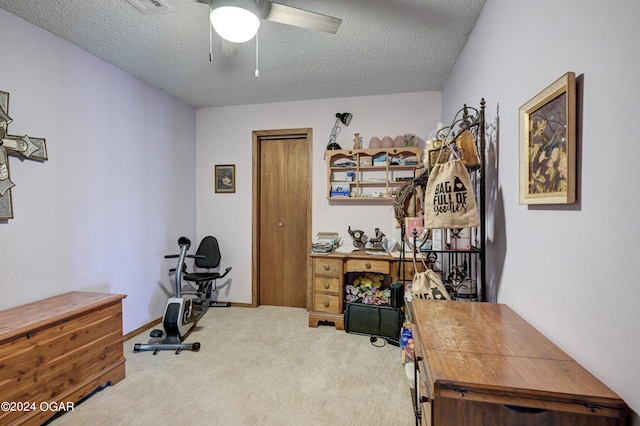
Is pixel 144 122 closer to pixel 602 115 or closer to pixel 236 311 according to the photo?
pixel 236 311

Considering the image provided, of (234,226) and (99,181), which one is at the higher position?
(99,181)

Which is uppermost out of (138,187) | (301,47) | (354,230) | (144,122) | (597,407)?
(301,47)

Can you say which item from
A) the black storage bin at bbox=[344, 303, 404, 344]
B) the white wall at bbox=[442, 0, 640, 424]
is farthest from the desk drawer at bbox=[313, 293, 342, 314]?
the white wall at bbox=[442, 0, 640, 424]

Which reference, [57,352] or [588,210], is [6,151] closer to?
[57,352]

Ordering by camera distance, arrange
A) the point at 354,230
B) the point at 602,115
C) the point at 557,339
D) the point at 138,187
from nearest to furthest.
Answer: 1. the point at 602,115
2. the point at 557,339
3. the point at 138,187
4. the point at 354,230

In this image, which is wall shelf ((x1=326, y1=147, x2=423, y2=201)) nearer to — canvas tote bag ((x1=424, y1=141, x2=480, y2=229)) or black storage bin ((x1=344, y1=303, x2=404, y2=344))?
black storage bin ((x1=344, y1=303, x2=404, y2=344))

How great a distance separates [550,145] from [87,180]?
126 inches

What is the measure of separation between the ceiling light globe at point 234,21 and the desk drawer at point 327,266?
2231 millimetres

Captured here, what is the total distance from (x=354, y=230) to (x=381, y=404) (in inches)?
78.1

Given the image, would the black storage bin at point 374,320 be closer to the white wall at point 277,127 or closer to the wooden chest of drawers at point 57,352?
the white wall at point 277,127

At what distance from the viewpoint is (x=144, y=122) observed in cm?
316

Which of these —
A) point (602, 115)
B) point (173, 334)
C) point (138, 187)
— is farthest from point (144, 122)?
point (602, 115)

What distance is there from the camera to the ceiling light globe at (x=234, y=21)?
1.47 m

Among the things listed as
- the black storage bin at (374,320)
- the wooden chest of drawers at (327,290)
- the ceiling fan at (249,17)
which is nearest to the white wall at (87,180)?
the ceiling fan at (249,17)
